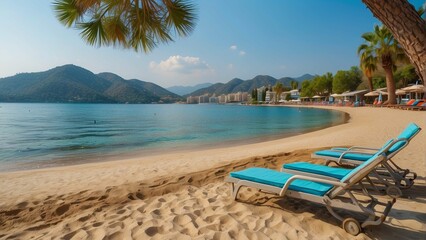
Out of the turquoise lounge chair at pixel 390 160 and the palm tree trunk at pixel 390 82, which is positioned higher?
the palm tree trunk at pixel 390 82

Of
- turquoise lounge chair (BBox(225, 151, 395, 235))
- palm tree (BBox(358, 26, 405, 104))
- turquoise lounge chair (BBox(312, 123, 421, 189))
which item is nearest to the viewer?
turquoise lounge chair (BBox(225, 151, 395, 235))

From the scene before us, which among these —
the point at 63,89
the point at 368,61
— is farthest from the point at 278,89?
the point at 63,89

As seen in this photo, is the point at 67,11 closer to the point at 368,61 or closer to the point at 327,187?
the point at 327,187

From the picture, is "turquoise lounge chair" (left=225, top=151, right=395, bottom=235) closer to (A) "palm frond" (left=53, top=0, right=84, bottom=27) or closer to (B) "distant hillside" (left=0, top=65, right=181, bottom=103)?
(A) "palm frond" (left=53, top=0, right=84, bottom=27)

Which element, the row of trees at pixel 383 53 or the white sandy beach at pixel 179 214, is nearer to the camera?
the white sandy beach at pixel 179 214

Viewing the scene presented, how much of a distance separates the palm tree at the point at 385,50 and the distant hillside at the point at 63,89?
507 ft

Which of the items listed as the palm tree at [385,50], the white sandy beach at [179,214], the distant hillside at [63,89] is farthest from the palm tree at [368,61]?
the distant hillside at [63,89]

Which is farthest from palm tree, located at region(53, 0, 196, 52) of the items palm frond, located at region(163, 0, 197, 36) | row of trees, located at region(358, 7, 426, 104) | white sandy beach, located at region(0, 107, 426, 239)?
row of trees, located at region(358, 7, 426, 104)

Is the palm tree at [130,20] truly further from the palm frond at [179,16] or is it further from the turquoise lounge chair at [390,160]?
the turquoise lounge chair at [390,160]

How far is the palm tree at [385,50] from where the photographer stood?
109 ft

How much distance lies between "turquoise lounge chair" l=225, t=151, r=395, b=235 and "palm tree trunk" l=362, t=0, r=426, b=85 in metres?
1.15

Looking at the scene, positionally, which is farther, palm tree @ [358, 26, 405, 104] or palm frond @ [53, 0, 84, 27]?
palm tree @ [358, 26, 405, 104]

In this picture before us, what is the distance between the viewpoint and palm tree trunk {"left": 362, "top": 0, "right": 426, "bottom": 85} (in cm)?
233

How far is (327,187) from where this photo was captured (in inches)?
134
